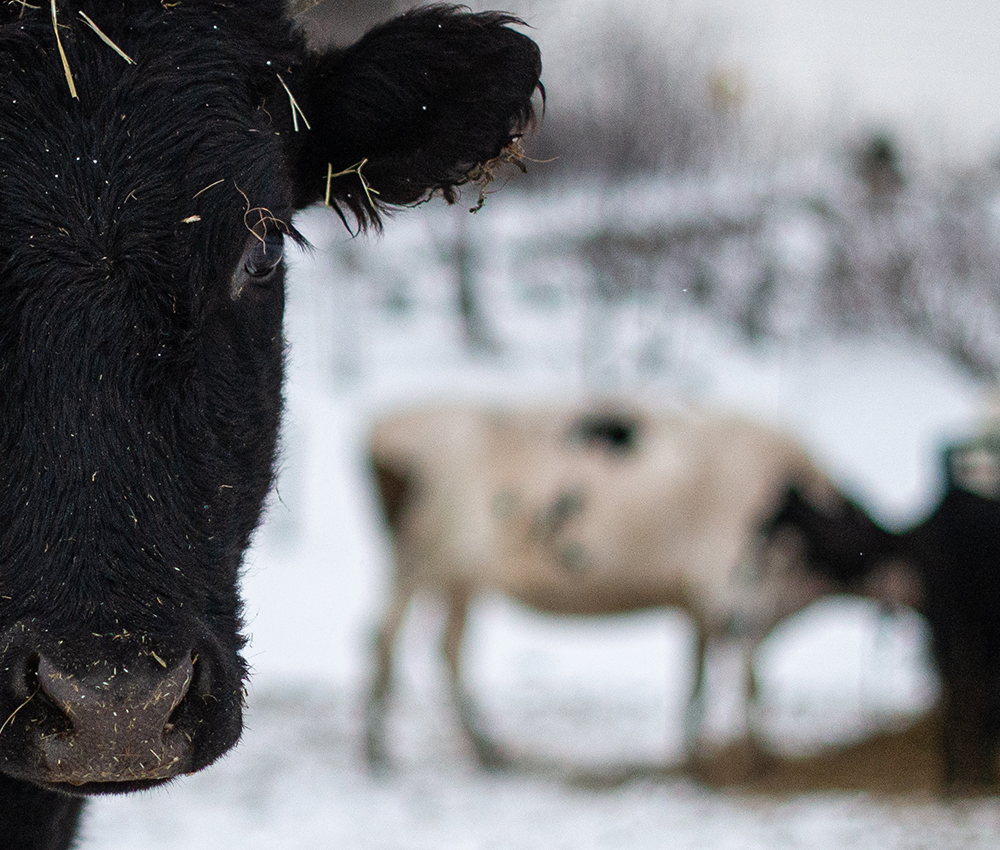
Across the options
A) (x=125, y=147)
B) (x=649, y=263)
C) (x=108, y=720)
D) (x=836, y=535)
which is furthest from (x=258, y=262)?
(x=649, y=263)

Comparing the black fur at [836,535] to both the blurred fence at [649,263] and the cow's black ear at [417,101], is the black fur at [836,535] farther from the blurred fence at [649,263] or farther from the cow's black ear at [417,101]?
the blurred fence at [649,263]

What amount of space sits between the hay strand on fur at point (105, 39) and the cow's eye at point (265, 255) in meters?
0.32

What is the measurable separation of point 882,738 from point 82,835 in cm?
570

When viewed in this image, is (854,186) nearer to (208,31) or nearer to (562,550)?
(562,550)

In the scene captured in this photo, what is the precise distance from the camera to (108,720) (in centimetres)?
142

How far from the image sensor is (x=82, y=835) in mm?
2387

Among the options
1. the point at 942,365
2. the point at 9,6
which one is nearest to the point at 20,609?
the point at 9,6

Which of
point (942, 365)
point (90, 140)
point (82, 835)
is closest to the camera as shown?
point (90, 140)

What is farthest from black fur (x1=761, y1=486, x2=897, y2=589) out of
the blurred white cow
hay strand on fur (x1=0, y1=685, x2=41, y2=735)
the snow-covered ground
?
hay strand on fur (x1=0, y1=685, x2=41, y2=735)

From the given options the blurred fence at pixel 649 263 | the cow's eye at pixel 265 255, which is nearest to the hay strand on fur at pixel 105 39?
the cow's eye at pixel 265 255

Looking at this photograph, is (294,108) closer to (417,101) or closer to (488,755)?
(417,101)

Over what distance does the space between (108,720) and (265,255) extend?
827mm

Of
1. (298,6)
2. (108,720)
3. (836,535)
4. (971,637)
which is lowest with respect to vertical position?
(836,535)

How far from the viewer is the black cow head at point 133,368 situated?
1.45 meters
